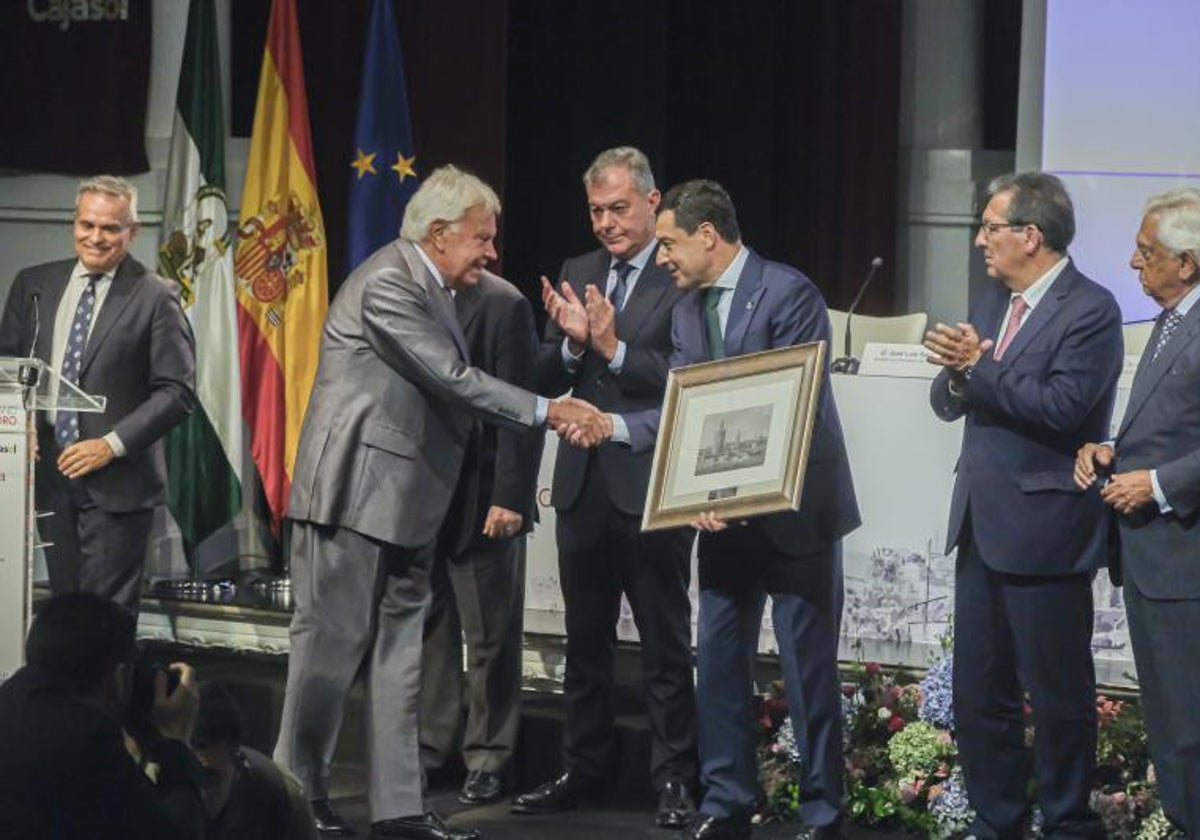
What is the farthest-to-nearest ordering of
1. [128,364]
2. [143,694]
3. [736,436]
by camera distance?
[128,364] < [736,436] < [143,694]

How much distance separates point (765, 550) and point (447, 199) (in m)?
1.12

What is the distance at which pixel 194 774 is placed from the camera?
12.2ft

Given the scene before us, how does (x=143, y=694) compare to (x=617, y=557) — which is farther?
(x=617, y=557)

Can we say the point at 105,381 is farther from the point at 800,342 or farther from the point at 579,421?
the point at 800,342

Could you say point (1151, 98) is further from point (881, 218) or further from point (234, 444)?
point (234, 444)

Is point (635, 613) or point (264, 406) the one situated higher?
point (264, 406)

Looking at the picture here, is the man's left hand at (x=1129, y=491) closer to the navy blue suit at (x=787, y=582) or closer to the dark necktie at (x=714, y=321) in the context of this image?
the navy blue suit at (x=787, y=582)

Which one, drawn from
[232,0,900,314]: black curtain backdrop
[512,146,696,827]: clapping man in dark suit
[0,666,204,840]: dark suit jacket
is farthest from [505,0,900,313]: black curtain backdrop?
[0,666,204,840]: dark suit jacket

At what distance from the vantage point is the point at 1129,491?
16.7 feet

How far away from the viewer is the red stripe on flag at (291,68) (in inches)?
339

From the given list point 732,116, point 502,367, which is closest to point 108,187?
point 502,367

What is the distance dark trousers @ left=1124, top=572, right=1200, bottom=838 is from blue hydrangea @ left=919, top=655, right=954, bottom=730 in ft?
2.95

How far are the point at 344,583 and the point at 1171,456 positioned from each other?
1.94 m

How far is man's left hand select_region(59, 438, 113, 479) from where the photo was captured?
6434mm
